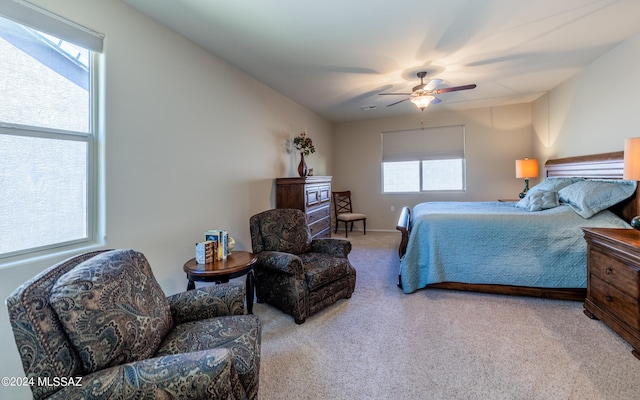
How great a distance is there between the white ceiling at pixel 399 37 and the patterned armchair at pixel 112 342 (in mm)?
2042

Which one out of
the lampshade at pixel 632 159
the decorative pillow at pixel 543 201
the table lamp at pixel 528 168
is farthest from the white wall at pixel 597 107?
the lampshade at pixel 632 159

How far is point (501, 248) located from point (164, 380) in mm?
3052

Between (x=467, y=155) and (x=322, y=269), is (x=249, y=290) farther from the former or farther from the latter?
(x=467, y=155)

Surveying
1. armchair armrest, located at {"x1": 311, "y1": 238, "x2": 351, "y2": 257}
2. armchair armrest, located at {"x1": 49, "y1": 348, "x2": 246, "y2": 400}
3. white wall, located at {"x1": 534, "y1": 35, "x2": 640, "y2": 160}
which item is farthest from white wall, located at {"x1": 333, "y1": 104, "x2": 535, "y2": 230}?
armchair armrest, located at {"x1": 49, "y1": 348, "x2": 246, "y2": 400}

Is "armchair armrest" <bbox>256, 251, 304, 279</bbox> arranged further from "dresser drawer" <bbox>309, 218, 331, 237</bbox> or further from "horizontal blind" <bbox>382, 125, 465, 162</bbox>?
"horizontal blind" <bbox>382, 125, 465, 162</bbox>

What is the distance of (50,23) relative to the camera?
1635mm

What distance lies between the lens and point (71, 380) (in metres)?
0.97

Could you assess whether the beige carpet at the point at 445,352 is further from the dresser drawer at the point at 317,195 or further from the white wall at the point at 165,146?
the dresser drawer at the point at 317,195

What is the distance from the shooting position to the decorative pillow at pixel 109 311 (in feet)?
3.38

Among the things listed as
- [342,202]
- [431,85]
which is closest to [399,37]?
[431,85]

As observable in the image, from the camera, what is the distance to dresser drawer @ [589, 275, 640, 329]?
1.91 metres

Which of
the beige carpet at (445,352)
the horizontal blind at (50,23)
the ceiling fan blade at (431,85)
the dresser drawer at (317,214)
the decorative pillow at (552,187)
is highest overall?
the ceiling fan blade at (431,85)

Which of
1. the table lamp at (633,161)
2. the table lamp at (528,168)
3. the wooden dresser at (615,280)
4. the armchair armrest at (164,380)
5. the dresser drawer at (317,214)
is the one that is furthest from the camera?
the table lamp at (528,168)

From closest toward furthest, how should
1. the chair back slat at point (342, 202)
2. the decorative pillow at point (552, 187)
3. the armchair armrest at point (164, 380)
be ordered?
1. the armchair armrest at point (164, 380)
2. the decorative pillow at point (552, 187)
3. the chair back slat at point (342, 202)
